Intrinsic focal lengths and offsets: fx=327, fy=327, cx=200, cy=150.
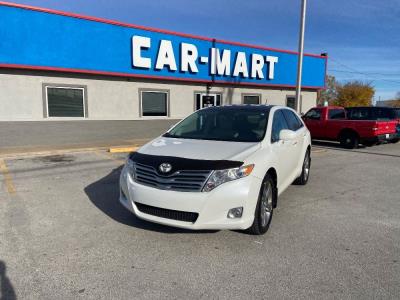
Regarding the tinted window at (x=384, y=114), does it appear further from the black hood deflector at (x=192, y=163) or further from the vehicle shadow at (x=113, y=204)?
the black hood deflector at (x=192, y=163)

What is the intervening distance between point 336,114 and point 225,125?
1067 cm

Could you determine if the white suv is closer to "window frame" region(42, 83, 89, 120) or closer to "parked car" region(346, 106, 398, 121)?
"window frame" region(42, 83, 89, 120)

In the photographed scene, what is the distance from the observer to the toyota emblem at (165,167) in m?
3.76

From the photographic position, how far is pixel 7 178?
7.05 meters

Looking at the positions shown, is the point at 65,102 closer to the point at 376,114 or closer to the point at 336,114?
the point at 336,114

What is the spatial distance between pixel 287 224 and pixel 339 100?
62406mm

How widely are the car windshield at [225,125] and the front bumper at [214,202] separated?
1072mm

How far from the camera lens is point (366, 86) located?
59625mm

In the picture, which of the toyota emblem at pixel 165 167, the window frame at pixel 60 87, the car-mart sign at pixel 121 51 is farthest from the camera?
the window frame at pixel 60 87


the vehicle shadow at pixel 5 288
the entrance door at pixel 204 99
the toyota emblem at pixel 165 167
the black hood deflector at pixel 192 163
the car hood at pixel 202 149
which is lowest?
the vehicle shadow at pixel 5 288

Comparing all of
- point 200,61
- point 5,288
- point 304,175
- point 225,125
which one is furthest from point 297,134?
point 200,61

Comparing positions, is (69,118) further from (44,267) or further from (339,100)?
(339,100)

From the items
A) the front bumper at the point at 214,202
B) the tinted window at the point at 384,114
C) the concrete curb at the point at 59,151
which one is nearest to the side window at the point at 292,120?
the front bumper at the point at 214,202

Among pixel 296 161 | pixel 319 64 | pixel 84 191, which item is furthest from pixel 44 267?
pixel 319 64
